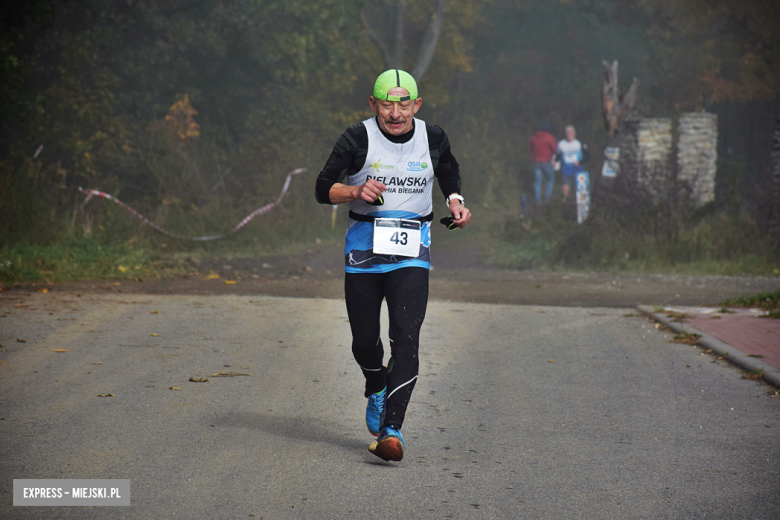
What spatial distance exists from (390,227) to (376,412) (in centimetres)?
107

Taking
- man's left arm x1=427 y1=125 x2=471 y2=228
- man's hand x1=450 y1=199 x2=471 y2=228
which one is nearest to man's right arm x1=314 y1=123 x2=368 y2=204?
man's left arm x1=427 y1=125 x2=471 y2=228

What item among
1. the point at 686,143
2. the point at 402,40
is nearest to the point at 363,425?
the point at 686,143

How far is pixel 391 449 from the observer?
495cm

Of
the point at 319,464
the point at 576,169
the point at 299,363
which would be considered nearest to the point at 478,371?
the point at 299,363

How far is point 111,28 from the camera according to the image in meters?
24.5

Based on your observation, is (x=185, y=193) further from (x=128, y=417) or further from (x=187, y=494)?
(x=187, y=494)

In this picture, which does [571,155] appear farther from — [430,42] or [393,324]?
[393,324]

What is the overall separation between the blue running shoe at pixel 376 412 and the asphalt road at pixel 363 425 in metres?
0.16

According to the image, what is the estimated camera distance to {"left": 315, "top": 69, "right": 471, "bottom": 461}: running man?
206 inches

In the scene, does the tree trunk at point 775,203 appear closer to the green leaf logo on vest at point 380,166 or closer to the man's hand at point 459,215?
the man's hand at point 459,215

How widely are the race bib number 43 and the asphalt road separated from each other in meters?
1.15

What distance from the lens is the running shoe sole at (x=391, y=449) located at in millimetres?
4953

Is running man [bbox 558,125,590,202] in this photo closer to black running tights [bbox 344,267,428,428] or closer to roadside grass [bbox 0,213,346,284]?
roadside grass [bbox 0,213,346,284]

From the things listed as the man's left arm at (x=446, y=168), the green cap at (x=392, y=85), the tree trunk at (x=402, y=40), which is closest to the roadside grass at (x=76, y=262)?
the man's left arm at (x=446, y=168)
